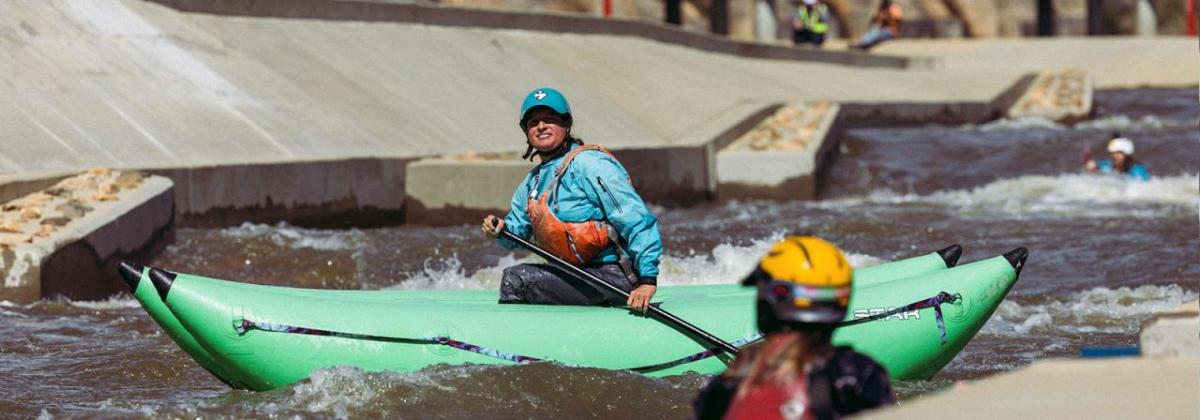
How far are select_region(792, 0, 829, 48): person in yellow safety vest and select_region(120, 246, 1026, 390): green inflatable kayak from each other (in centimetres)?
2539

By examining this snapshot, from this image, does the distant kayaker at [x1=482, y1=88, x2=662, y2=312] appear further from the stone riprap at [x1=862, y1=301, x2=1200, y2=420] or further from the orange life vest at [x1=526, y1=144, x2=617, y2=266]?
the stone riprap at [x1=862, y1=301, x2=1200, y2=420]

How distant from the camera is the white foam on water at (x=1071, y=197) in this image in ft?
55.0

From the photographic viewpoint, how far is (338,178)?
15.1m

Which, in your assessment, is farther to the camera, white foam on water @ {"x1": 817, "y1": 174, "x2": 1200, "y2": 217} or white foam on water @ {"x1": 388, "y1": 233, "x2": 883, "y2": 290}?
white foam on water @ {"x1": 817, "y1": 174, "x2": 1200, "y2": 217}

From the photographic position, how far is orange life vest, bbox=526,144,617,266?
7238 millimetres

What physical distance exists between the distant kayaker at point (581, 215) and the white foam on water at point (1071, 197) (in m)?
9.57

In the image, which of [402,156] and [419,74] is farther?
[419,74]

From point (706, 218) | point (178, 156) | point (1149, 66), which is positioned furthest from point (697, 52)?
point (178, 156)

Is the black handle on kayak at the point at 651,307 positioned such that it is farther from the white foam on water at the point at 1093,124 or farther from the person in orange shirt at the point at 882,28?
the person in orange shirt at the point at 882,28

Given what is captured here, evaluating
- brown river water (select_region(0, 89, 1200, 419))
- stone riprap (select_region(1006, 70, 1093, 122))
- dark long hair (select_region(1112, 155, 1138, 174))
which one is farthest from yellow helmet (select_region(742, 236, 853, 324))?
stone riprap (select_region(1006, 70, 1093, 122))

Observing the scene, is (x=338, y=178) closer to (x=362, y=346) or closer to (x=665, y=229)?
Result: (x=665, y=229)

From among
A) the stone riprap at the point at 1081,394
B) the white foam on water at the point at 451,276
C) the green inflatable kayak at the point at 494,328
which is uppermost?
the stone riprap at the point at 1081,394

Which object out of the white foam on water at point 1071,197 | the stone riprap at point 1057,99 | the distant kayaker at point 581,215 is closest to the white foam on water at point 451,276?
the distant kayaker at point 581,215

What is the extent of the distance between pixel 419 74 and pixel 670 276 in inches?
322
